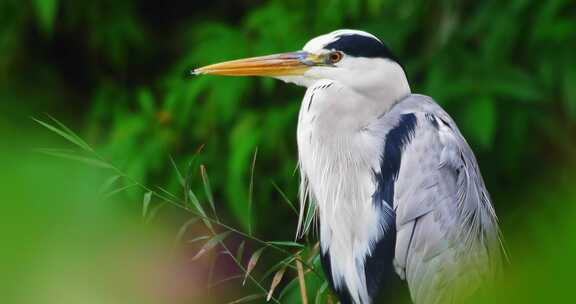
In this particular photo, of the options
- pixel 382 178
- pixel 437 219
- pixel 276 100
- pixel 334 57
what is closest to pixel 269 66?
pixel 334 57

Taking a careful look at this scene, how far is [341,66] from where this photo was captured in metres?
1.62

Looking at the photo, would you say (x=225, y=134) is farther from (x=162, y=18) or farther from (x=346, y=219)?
(x=346, y=219)

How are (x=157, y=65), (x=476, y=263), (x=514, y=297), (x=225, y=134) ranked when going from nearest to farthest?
1. (x=514, y=297)
2. (x=476, y=263)
3. (x=225, y=134)
4. (x=157, y=65)

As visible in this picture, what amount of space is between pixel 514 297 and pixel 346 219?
1.39 metres

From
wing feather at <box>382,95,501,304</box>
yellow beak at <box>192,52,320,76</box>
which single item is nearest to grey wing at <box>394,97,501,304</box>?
wing feather at <box>382,95,501,304</box>

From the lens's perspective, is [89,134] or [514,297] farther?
[89,134]

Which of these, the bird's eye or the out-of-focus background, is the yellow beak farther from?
the out-of-focus background

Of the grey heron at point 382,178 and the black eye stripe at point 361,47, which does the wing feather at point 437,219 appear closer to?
the grey heron at point 382,178

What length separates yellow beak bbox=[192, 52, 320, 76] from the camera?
1609 mm

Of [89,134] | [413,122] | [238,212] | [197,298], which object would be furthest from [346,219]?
[89,134]

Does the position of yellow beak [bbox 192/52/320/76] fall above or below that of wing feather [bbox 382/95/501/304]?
above

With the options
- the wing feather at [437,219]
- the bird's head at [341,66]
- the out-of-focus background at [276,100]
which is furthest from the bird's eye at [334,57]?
the out-of-focus background at [276,100]

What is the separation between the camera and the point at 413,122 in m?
1.53

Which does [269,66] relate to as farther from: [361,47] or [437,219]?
[437,219]
